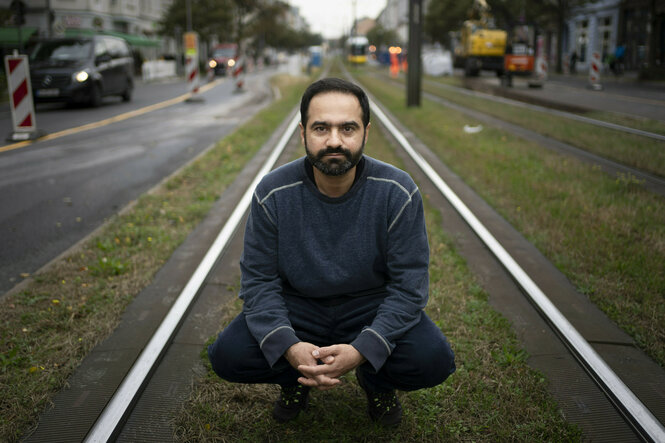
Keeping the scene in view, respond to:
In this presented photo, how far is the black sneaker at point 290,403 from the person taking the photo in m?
2.61

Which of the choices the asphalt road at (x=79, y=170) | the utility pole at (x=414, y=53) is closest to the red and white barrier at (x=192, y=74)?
the asphalt road at (x=79, y=170)

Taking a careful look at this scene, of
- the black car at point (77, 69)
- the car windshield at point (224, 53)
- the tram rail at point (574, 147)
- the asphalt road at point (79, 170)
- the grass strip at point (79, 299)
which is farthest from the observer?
the car windshield at point (224, 53)

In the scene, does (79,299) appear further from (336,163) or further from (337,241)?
(336,163)

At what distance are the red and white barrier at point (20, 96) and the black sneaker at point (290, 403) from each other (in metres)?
9.61

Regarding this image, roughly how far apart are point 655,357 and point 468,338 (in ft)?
3.07

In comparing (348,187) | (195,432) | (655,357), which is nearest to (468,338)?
(655,357)

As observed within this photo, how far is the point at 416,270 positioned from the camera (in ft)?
7.99

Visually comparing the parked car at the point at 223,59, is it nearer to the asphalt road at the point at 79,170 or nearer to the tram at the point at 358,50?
the tram at the point at 358,50

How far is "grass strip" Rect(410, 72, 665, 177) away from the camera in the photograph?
829cm

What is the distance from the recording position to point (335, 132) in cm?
235

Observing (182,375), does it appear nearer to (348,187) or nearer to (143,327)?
(143,327)

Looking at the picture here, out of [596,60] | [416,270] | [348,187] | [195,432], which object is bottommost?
[195,432]

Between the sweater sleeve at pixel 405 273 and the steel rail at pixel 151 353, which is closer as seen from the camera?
the sweater sleeve at pixel 405 273

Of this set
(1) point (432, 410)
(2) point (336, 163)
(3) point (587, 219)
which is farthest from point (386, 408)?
(3) point (587, 219)
